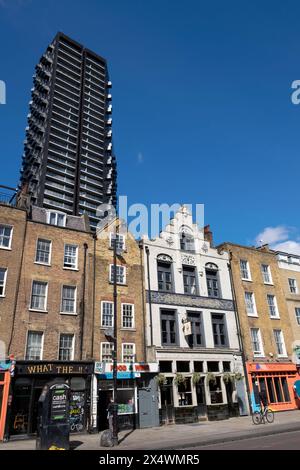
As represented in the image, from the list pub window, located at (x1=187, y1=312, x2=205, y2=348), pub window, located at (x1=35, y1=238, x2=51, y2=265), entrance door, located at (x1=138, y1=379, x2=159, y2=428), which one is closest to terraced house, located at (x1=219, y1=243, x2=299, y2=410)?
pub window, located at (x1=187, y1=312, x2=205, y2=348)

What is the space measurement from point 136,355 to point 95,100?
111814 mm

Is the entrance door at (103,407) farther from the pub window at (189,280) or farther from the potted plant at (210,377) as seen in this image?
the pub window at (189,280)

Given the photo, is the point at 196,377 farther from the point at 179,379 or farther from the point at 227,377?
the point at 227,377

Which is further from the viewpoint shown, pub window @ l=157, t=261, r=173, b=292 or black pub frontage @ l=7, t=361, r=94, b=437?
pub window @ l=157, t=261, r=173, b=292

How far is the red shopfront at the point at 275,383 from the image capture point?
2881 centimetres

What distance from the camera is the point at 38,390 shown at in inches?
800

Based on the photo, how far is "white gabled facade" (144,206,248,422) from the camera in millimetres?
25297

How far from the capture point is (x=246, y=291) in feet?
107

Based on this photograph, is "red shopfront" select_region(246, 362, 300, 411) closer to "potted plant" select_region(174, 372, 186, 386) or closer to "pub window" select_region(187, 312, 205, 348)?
"pub window" select_region(187, 312, 205, 348)

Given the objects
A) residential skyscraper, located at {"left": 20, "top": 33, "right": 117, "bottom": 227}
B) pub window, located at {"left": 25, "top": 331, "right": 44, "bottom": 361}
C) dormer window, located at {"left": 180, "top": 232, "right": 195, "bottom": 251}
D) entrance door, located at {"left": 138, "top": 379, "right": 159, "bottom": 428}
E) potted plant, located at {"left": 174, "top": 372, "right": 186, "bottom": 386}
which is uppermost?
residential skyscraper, located at {"left": 20, "top": 33, "right": 117, "bottom": 227}

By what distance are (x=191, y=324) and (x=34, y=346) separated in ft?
39.9

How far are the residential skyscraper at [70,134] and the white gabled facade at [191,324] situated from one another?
67.5 meters

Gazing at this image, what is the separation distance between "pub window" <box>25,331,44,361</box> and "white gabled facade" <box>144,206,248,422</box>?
761 cm
